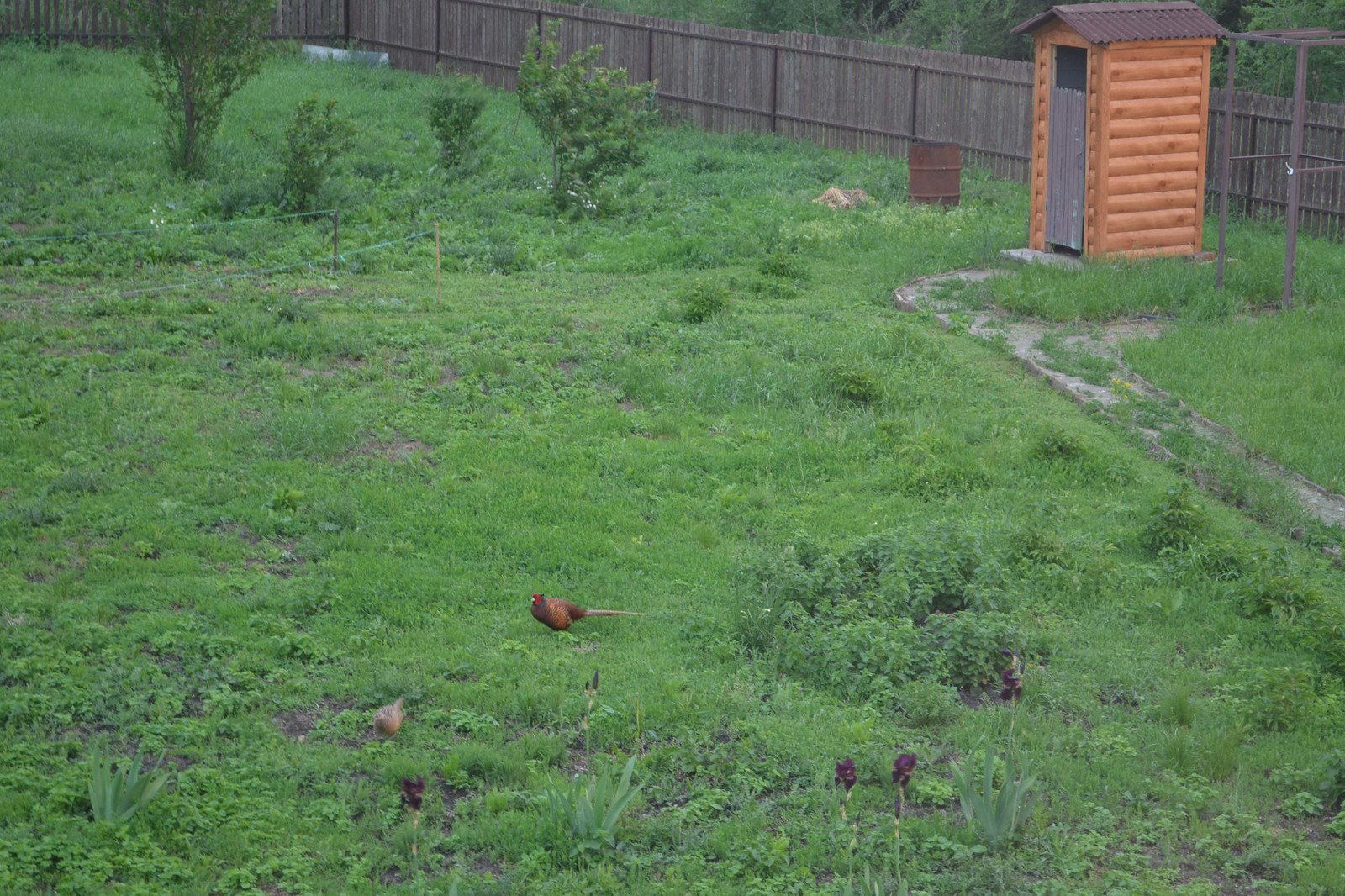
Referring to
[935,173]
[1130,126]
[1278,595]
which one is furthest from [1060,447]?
[935,173]

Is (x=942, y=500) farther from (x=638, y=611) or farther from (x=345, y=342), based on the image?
(x=345, y=342)

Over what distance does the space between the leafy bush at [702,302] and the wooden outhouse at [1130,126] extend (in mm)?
4220

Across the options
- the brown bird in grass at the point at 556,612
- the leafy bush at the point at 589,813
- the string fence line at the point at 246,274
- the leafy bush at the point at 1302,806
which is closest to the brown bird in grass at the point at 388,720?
the leafy bush at the point at 589,813

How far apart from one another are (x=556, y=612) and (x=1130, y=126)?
32.7ft

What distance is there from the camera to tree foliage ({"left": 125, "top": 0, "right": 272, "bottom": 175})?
16844 mm

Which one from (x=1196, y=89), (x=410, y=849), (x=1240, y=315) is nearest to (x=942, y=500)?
(x=410, y=849)

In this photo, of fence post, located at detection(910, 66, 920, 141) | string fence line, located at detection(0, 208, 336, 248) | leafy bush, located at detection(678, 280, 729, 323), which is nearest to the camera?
leafy bush, located at detection(678, 280, 729, 323)

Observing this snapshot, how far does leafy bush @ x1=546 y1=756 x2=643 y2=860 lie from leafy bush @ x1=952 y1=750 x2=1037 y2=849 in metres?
1.27

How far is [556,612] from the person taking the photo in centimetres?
703

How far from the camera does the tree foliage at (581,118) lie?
679 inches

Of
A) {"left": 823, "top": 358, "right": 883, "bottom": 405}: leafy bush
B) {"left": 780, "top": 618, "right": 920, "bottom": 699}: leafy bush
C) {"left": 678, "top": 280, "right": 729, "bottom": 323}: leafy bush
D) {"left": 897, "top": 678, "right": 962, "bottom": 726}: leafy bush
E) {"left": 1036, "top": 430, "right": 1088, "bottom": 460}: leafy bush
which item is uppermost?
{"left": 678, "top": 280, "right": 729, "bottom": 323}: leafy bush

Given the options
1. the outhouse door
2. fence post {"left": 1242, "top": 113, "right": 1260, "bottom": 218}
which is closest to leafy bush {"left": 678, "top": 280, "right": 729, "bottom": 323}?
the outhouse door

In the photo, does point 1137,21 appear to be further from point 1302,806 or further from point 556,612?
point 1302,806

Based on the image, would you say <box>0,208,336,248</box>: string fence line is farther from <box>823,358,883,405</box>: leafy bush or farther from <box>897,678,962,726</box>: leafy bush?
<box>897,678,962,726</box>: leafy bush
